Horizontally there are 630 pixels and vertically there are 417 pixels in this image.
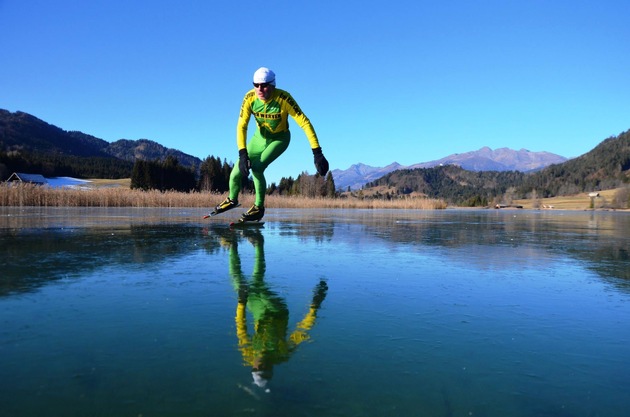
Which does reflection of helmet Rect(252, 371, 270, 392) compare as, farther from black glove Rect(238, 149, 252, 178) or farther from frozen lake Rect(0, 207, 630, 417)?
black glove Rect(238, 149, 252, 178)

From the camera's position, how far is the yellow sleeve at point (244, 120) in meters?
6.36

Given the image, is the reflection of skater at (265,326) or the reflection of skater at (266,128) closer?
the reflection of skater at (265,326)

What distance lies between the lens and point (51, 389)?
1.23 metres

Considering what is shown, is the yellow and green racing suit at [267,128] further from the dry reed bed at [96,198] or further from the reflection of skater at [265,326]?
the dry reed bed at [96,198]

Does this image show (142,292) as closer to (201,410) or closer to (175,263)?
(175,263)

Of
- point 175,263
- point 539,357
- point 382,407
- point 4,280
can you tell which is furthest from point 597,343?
point 4,280

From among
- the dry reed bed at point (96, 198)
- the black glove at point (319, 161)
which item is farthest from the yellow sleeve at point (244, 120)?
the dry reed bed at point (96, 198)

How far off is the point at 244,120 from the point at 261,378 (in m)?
5.55

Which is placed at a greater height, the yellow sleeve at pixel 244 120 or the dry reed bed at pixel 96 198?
the yellow sleeve at pixel 244 120

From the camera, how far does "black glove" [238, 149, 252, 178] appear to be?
6404mm

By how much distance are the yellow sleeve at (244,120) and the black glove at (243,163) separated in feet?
0.29

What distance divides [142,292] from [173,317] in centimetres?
62

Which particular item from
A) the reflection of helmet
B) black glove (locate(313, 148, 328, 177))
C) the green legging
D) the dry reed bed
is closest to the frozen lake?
the reflection of helmet

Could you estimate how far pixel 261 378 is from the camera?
4.37ft
